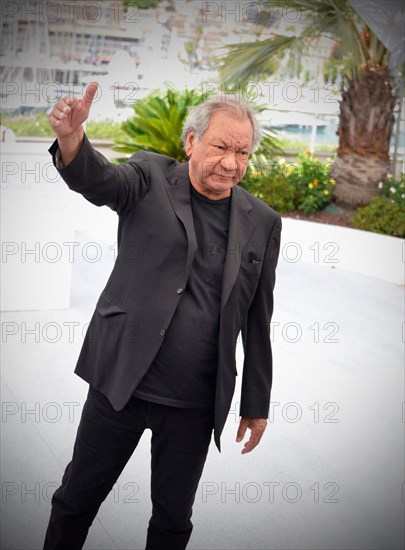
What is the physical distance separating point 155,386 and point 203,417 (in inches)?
7.1

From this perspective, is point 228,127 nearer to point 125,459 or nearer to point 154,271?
point 154,271

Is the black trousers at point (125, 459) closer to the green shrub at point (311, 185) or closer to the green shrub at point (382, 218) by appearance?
the green shrub at point (382, 218)

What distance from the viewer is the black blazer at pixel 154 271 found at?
2.11 m

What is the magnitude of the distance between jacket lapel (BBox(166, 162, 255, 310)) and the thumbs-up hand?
37 cm

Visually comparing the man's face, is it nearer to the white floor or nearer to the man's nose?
the man's nose

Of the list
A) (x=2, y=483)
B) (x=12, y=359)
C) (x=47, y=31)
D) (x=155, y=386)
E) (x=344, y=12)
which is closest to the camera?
(x=155, y=386)

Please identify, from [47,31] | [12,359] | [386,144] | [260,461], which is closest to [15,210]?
[12,359]

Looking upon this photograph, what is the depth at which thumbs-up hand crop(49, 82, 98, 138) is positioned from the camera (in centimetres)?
185

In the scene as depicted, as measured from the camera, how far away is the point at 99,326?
2.22m

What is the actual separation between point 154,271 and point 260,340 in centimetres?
41

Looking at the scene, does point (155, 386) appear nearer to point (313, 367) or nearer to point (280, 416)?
point (280, 416)

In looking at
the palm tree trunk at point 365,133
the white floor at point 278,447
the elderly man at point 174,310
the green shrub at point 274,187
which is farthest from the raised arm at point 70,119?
the palm tree trunk at point 365,133

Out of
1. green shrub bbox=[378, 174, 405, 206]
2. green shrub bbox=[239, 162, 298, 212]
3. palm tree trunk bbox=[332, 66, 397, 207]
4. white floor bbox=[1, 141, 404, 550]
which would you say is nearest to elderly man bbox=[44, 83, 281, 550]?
white floor bbox=[1, 141, 404, 550]

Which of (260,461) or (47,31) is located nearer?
(260,461)
